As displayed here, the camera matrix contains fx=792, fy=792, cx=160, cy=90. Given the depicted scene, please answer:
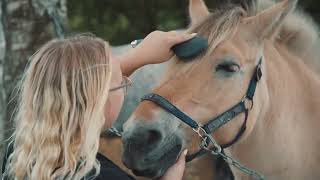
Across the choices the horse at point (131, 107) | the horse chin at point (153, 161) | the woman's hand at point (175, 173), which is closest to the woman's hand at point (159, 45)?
the horse chin at point (153, 161)

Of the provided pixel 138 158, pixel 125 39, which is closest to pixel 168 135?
pixel 138 158

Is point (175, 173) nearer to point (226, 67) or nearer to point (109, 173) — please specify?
point (109, 173)

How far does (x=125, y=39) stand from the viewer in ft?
27.8

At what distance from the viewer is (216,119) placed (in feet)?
11.5

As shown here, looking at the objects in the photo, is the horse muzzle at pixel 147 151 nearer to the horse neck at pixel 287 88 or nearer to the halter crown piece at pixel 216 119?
the halter crown piece at pixel 216 119

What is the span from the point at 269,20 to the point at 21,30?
2.33 metres

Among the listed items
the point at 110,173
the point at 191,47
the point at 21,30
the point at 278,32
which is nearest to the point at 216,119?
the point at 191,47

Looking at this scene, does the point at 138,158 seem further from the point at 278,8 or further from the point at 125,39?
the point at 125,39

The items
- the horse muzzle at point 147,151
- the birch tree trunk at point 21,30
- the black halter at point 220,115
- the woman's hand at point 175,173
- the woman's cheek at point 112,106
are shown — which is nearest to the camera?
the woman's cheek at point 112,106

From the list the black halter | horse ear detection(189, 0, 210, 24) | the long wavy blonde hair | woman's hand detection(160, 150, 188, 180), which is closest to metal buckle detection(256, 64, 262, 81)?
the black halter

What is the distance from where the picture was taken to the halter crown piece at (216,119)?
11.2 ft

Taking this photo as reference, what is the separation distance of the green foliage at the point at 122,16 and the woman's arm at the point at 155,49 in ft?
15.5

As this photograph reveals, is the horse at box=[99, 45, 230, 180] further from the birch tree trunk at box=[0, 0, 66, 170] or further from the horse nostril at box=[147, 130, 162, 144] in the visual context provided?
the horse nostril at box=[147, 130, 162, 144]

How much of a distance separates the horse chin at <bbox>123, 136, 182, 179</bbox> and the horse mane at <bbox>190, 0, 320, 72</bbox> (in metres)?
0.52
